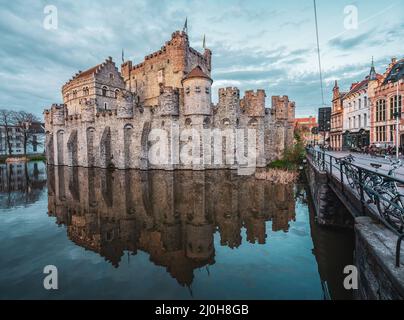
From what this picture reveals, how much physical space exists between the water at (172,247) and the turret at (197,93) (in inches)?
434

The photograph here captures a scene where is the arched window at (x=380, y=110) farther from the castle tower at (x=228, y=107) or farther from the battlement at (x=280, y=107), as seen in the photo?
the castle tower at (x=228, y=107)

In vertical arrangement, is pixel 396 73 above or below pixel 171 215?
above

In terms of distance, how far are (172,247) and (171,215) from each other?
307cm

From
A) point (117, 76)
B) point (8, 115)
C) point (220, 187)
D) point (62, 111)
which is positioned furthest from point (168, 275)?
point (8, 115)

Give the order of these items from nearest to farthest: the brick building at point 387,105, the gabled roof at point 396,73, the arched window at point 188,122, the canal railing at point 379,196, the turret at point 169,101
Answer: the canal railing at point 379,196 → the turret at point 169,101 → the arched window at point 188,122 → the brick building at point 387,105 → the gabled roof at point 396,73

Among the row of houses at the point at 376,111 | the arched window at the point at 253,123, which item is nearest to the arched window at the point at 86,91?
the arched window at the point at 253,123

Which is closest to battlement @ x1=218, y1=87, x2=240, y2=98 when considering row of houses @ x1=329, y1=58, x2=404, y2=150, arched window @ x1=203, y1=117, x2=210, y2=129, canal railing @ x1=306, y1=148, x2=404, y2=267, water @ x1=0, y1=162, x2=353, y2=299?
arched window @ x1=203, y1=117, x2=210, y2=129

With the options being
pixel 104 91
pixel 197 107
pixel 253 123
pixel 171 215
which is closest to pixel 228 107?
pixel 197 107

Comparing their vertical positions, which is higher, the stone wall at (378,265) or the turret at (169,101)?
Answer: the turret at (169,101)

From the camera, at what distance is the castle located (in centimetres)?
2369

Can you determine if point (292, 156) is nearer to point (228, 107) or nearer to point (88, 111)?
point (228, 107)

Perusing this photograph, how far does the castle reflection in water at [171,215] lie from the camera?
25.5 ft

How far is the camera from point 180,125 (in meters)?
24.4
